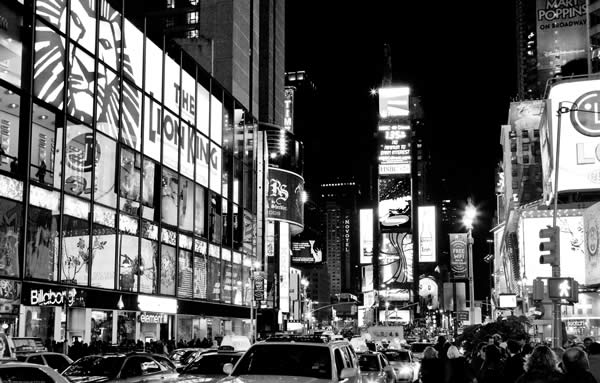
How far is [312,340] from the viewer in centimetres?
1177

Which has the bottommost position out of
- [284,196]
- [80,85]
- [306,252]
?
[306,252]

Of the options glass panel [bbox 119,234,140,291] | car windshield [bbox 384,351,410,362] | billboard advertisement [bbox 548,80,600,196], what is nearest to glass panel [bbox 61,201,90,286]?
glass panel [bbox 119,234,140,291]

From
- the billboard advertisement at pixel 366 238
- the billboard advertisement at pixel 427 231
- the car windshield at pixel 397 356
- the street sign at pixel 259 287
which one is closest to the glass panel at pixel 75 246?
the car windshield at pixel 397 356

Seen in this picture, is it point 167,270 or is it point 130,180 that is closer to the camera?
point 130,180

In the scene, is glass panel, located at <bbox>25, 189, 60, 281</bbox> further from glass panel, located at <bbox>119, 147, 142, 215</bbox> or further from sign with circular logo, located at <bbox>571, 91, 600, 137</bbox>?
sign with circular logo, located at <bbox>571, 91, 600, 137</bbox>

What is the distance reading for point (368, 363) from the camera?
19.3 m

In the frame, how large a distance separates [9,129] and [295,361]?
21800 mm

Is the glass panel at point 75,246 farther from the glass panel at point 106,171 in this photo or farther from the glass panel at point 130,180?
the glass panel at point 130,180

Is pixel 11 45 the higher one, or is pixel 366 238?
pixel 366 238

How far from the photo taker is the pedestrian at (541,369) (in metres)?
7.74

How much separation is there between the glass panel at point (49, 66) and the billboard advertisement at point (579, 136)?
100 feet

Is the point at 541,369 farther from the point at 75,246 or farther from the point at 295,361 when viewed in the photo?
the point at 75,246

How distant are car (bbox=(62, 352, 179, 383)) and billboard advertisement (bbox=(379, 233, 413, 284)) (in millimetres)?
138774

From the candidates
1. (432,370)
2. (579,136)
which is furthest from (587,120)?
(432,370)
